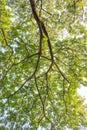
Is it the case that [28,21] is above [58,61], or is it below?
above

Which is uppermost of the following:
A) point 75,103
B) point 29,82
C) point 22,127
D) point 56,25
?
point 56,25

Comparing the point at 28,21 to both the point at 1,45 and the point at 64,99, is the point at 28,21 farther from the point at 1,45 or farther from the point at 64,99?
the point at 64,99

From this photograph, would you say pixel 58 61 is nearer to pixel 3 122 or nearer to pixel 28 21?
pixel 28 21

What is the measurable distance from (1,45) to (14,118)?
129 inches

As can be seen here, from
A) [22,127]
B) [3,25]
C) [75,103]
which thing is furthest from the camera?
[75,103]

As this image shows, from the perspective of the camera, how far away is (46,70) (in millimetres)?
12070

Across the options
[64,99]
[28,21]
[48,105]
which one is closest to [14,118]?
[48,105]

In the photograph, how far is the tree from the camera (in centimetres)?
1095

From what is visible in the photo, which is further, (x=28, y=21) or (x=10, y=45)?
(x=28, y=21)

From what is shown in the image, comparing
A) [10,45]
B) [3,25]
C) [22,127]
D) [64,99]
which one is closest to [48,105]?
[64,99]

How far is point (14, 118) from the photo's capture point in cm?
1153

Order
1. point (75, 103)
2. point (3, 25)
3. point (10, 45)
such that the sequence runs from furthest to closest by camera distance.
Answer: point (75, 103)
point (10, 45)
point (3, 25)

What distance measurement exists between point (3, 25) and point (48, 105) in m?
4.81

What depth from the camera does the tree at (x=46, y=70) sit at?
10953mm
